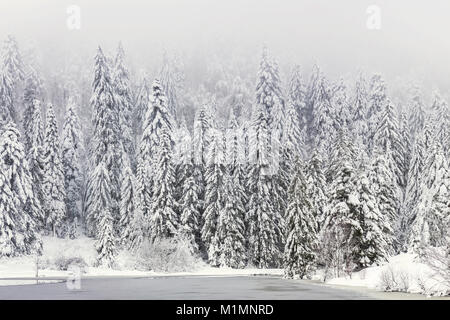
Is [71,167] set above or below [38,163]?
below

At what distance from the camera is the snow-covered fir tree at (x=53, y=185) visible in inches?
2933

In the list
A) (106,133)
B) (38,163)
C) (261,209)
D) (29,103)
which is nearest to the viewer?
(261,209)

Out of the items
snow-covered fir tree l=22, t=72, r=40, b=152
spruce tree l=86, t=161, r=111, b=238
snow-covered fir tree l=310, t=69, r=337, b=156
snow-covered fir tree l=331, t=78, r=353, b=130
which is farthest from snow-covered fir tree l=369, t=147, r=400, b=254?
snow-covered fir tree l=22, t=72, r=40, b=152

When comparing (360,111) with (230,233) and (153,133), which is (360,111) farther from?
(230,233)

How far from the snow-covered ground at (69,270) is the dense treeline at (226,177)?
1.52m

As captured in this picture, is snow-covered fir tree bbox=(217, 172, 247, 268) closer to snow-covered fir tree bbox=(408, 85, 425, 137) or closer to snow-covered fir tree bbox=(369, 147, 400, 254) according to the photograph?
snow-covered fir tree bbox=(369, 147, 400, 254)

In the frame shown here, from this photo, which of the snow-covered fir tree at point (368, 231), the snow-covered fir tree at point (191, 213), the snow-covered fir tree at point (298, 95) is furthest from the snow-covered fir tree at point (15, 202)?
the snow-covered fir tree at point (298, 95)

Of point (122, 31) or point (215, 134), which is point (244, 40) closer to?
point (122, 31)

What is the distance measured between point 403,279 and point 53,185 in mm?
48456

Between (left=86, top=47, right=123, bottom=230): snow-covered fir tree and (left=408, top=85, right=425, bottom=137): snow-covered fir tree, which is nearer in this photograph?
(left=86, top=47, right=123, bottom=230): snow-covered fir tree

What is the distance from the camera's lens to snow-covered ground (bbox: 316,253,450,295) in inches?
1298

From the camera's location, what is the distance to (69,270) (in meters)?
57.9

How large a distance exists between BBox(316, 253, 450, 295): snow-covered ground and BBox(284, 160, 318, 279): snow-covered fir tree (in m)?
7.31

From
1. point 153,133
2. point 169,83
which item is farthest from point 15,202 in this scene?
point 169,83
